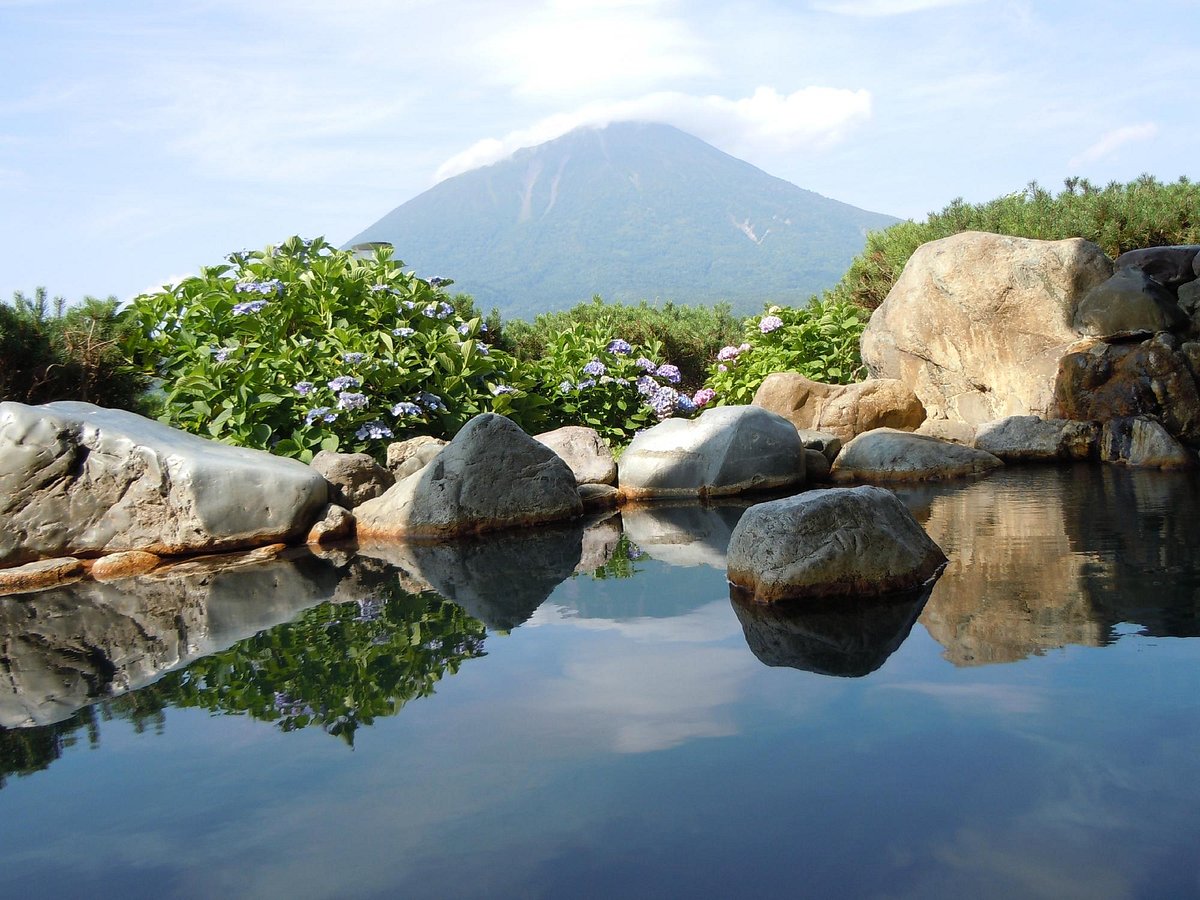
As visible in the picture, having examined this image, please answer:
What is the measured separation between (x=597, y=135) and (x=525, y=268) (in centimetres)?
4310

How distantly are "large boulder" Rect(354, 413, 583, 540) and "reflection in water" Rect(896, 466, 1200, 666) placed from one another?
3.00m

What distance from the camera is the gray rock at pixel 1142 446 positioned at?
931 centimetres

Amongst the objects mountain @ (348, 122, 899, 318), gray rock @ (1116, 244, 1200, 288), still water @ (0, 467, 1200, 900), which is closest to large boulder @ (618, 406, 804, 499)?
still water @ (0, 467, 1200, 900)

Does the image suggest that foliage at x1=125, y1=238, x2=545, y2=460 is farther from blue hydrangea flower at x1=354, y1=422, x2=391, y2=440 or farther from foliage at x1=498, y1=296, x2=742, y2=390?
foliage at x1=498, y1=296, x2=742, y2=390

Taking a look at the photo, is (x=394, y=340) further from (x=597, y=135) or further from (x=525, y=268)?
(x=597, y=135)

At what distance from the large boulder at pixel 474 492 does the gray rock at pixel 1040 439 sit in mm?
4851

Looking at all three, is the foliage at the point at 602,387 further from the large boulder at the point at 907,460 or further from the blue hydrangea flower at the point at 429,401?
the large boulder at the point at 907,460

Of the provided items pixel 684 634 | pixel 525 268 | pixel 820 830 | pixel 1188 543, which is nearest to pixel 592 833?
pixel 820 830

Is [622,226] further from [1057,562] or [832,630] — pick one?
[832,630]

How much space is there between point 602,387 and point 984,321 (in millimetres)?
4333

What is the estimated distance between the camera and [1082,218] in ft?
42.0

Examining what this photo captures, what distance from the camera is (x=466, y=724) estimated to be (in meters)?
3.77

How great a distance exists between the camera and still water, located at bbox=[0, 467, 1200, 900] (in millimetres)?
2666

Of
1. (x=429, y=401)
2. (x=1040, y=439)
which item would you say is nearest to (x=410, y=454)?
(x=429, y=401)
